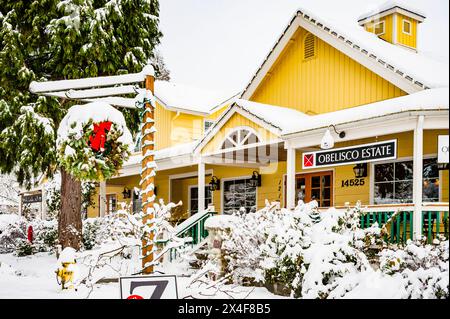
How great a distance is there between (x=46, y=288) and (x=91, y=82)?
3.27 metres

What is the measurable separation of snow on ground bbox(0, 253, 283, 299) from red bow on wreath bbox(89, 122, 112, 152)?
1507mm

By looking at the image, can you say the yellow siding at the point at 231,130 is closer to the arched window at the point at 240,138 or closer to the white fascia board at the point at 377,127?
the arched window at the point at 240,138

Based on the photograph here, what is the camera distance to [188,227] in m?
9.77

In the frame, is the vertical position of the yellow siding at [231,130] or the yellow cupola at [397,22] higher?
the yellow cupola at [397,22]

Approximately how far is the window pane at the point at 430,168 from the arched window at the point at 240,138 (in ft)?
9.82

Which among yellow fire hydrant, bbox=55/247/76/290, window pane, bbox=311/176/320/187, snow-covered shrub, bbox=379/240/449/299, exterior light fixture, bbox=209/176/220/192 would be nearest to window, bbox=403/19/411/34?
window pane, bbox=311/176/320/187

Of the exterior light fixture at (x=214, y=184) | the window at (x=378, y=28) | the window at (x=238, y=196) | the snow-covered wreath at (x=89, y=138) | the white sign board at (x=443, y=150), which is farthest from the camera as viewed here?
the exterior light fixture at (x=214, y=184)

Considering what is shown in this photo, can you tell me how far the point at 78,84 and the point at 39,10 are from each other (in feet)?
16.9

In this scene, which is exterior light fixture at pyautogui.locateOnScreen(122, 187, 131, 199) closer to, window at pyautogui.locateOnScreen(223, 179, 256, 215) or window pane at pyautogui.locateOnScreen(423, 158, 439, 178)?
window at pyautogui.locateOnScreen(223, 179, 256, 215)

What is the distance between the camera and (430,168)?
8.83m

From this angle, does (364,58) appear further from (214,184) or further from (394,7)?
(214,184)

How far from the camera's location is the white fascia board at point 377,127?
681cm

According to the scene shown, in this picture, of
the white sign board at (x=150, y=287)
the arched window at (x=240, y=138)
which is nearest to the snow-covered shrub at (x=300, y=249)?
the white sign board at (x=150, y=287)

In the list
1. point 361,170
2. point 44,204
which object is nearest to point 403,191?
point 361,170
